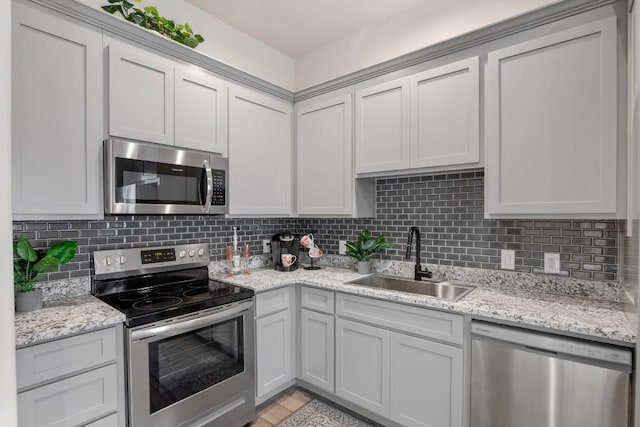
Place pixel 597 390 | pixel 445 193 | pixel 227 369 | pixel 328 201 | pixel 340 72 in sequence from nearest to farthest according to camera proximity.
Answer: pixel 597 390 < pixel 227 369 < pixel 445 193 < pixel 328 201 < pixel 340 72

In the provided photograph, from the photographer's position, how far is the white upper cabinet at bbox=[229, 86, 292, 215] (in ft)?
7.98

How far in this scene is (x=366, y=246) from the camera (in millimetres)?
2598

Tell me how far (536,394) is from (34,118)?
2.71 m

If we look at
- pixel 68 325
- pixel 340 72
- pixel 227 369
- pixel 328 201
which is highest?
pixel 340 72

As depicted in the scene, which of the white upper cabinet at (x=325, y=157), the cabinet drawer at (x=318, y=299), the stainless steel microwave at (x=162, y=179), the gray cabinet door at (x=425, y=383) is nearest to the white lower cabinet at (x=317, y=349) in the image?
the cabinet drawer at (x=318, y=299)

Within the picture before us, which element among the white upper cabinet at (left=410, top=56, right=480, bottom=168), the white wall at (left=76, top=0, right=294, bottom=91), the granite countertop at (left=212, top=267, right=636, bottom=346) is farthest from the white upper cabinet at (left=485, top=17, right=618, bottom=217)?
the white wall at (left=76, top=0, right=294, bottom=91)

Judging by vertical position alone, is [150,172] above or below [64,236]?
above

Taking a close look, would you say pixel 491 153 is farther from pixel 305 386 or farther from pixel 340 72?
pixel 305 386

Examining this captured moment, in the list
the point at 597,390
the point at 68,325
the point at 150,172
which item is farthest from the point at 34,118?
the point at 597,390

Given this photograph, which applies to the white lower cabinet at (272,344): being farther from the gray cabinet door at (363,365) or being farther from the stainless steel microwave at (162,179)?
the stainless steel microwave at (162,179)

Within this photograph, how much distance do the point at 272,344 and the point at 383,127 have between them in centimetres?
176

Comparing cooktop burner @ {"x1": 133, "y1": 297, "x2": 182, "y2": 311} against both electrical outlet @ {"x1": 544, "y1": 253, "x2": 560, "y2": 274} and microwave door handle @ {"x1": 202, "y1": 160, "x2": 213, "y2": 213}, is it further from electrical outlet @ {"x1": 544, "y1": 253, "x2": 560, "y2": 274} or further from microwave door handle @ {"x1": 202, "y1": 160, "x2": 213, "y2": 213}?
electrical outlet @ {"x1": 544, "y1": 253, "x2": 560, "y2": 274}

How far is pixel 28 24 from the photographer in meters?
1.53

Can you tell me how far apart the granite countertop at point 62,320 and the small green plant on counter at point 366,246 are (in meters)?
1.64
